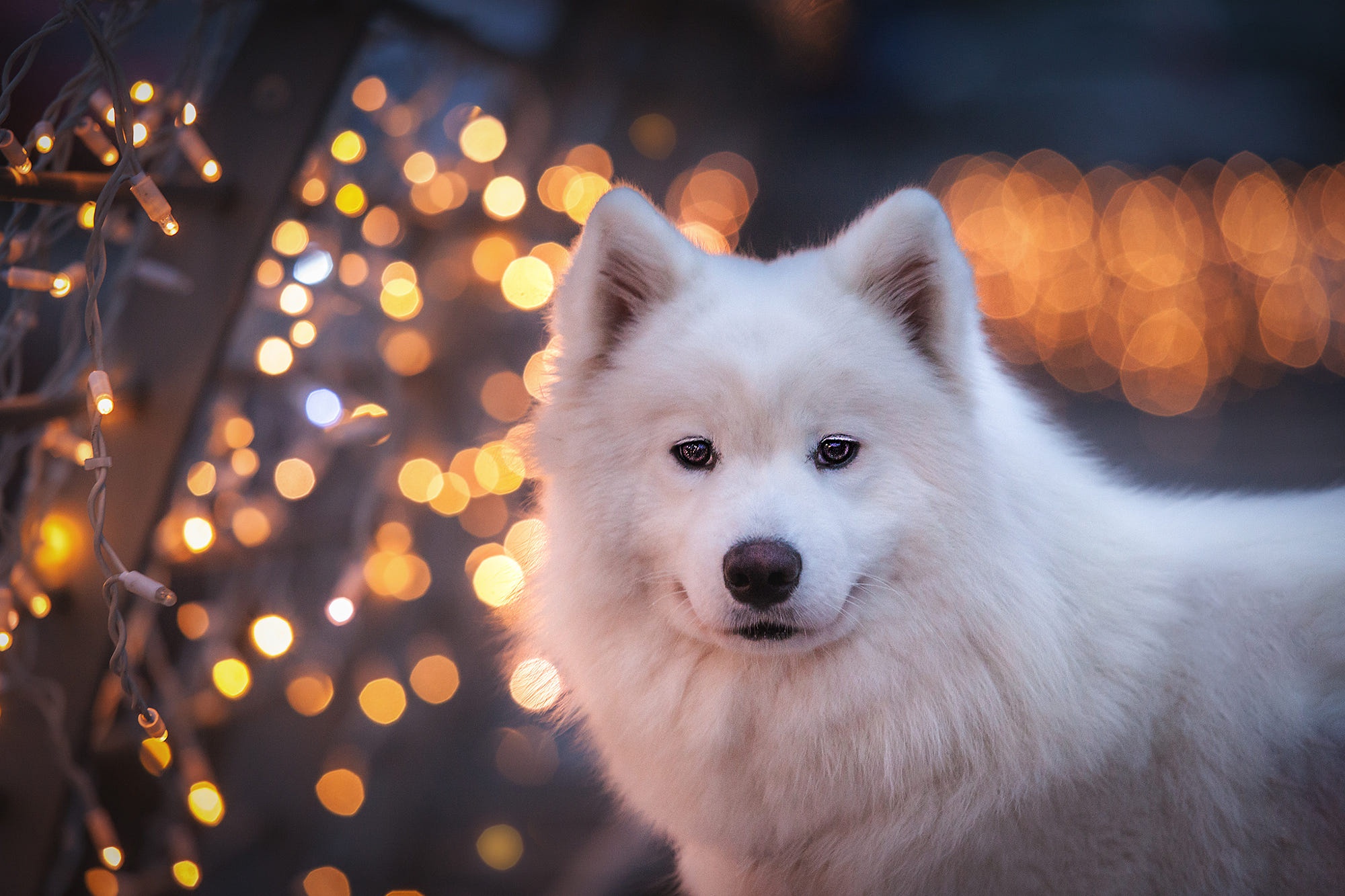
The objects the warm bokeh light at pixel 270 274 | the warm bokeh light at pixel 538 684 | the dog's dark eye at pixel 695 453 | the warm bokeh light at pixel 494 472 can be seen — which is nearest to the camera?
the dog's dark eye at pixel 695 453

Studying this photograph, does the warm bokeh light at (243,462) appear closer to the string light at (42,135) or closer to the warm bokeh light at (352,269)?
the warm bokeh light at (352,269)

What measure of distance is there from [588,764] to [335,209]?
2165 mm

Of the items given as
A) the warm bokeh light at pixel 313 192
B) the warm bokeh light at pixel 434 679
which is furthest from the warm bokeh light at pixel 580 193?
the warm bokeh light at pixel 434 679

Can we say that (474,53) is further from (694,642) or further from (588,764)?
(588,764)

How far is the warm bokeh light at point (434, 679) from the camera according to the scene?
9.39ft

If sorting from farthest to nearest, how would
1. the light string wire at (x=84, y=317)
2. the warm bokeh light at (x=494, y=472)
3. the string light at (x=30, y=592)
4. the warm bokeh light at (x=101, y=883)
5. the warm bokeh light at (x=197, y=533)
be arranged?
the warm bokeh light at (x=494, y=472)
the warm bokeh light at (x=101, y=883)
the warm bokeh light at (x=197, y=533)
the string light at (x=30, y=592)
the light string wire at (x=84, y=317)

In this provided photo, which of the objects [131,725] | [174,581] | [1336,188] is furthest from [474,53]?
[1336,188]

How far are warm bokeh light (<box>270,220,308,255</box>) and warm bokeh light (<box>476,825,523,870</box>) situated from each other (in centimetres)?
199

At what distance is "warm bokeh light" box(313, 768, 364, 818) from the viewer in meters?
2.45

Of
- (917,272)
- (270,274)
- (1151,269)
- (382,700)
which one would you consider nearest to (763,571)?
(917,272)

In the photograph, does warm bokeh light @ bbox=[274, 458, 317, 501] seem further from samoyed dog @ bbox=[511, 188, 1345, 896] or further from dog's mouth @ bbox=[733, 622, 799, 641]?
dog's mouth @ bbox=[733, 622, 799, 641]

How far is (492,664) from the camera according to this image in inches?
118

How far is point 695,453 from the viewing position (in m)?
1.11

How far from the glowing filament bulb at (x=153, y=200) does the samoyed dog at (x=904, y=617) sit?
58 centimetres
